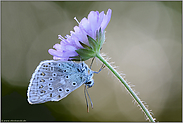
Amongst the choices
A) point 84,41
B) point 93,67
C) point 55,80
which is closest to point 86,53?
point 84,41

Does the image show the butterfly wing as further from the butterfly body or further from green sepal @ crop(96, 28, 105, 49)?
green sepal @ crop(96, 28, 105, 49)

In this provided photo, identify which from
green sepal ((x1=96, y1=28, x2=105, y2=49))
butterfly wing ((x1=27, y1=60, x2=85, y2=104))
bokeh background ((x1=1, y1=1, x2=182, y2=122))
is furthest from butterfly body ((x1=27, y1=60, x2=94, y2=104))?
bokeh background ((x1=1, y1=1, x2=182, y2=122))

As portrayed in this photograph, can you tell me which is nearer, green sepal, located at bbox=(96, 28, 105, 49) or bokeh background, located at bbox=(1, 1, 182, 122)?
green sepal, located at bbox=(96, 28, 105, 49)

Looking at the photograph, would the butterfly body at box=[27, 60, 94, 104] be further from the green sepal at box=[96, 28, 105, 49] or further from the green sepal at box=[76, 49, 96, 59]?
the green sepal at box=[96, 28, 105, 49]

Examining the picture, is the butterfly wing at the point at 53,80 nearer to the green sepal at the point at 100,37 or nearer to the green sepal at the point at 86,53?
the green sepal at the point at 86,53

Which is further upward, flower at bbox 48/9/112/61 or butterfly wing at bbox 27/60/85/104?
flower at bbox 48/9/112/61

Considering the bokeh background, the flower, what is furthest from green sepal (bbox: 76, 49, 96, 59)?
the bokeh background

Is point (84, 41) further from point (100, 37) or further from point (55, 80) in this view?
point (55, 80)

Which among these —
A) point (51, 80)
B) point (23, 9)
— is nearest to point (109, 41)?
point (23, 9)
